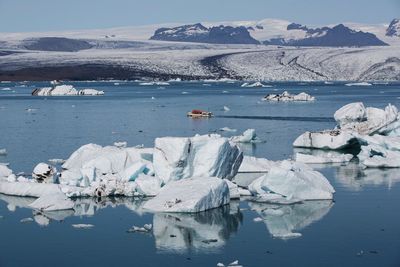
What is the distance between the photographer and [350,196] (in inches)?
419

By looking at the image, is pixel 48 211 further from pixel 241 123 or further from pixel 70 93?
pixel 70 93

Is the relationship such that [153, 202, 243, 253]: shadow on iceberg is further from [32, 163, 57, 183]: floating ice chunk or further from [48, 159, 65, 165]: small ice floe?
[48, 159, 65, 165]: small ice floe

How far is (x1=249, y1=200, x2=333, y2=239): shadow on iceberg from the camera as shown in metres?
8.73

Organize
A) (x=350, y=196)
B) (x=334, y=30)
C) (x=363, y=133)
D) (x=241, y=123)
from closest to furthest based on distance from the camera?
(x=350, y=196) < (x=363, y=133) < (x=241, y=123) < (x=334, y=30)

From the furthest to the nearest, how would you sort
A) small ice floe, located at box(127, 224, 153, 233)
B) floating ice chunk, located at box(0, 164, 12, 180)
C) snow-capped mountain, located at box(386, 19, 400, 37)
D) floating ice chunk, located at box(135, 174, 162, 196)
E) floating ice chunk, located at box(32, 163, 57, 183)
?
snow-capped mountain, located at box(386, 19, 400, 37) < floating ice chunk, located at box(0, 164, 12, 180) < floating ice chunk, located at box(32, 163, 57, 183) < floating ice chunk, located at box(135, 174, 162, 196) < small ice floe, located at box(127, 224, 153, 233)

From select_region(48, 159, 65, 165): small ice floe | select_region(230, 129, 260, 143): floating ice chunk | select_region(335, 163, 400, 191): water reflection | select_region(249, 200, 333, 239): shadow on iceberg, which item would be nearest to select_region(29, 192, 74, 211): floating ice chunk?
select_region(249, 200, 333, 239): shadow on iceberg

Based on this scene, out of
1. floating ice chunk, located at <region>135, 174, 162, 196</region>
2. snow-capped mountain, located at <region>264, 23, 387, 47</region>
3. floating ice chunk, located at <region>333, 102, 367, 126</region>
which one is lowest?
snow-capped mountain, located at <region>264, 23, 387, 47</region>

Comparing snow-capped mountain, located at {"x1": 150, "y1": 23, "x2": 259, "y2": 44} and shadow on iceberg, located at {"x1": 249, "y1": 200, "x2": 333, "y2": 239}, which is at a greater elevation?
shadow on iceberg, located at {"x1": 249, "y1": 200, "x2": 333, "y2": 239}

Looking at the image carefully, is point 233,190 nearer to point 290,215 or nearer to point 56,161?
point 290,215

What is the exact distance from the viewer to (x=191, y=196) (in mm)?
9625

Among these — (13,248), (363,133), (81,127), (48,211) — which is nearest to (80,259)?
(13,248)

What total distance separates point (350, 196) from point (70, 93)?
33.2m

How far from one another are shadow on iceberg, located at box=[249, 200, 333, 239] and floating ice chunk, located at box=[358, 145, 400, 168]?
3.41 m

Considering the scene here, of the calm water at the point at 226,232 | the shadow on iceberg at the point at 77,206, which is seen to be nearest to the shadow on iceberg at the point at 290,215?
the calm water at the point at 226,232
